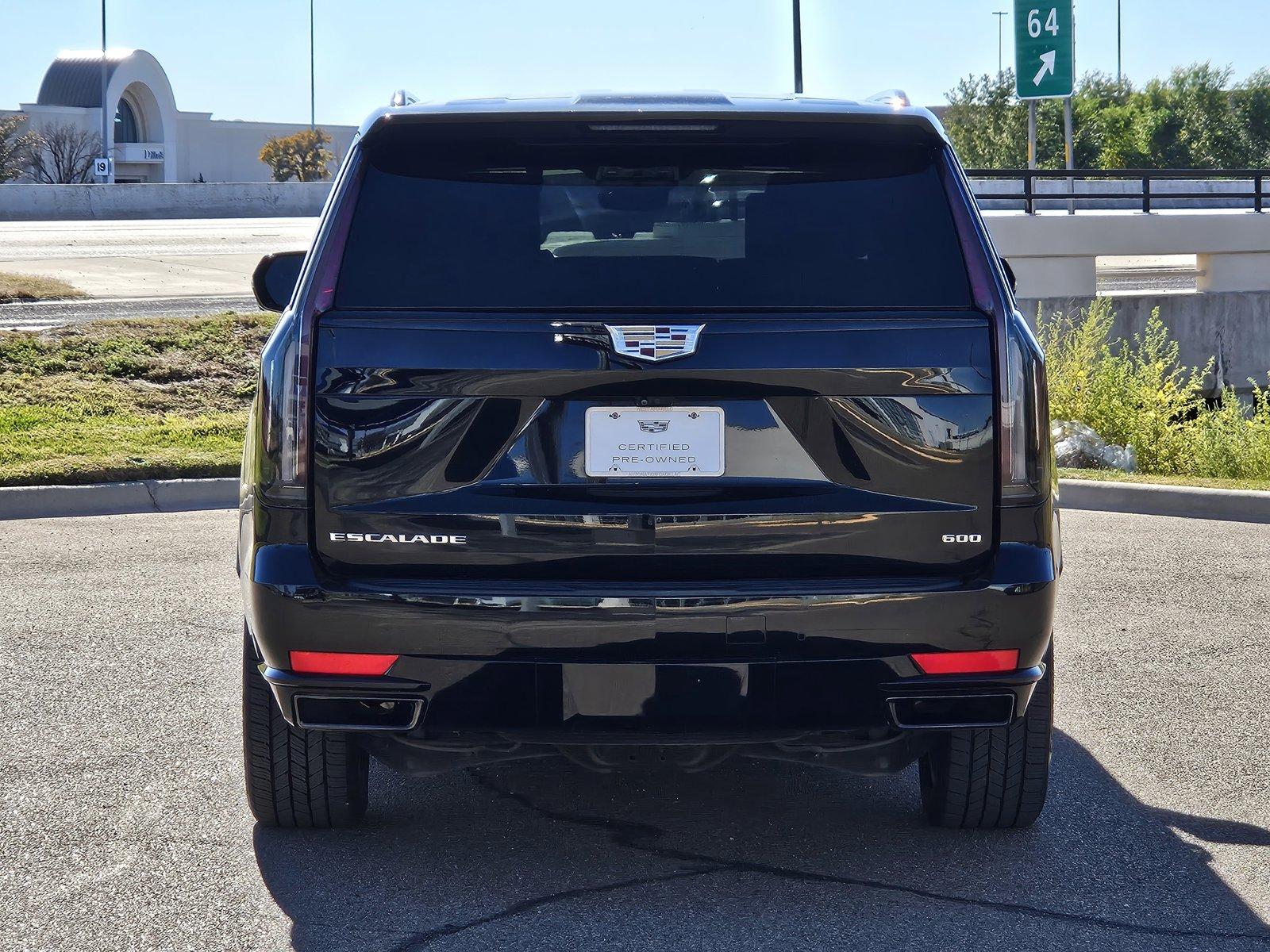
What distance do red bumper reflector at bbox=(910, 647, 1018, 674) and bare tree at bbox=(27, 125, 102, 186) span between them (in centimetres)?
7304

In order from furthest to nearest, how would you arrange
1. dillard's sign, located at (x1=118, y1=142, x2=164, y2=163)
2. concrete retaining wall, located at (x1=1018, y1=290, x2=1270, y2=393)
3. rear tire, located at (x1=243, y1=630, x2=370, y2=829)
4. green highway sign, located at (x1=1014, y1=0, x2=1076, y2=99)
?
dillard's sign, located at (x1=118, y1=142, x2=164, y2=163)
green highway sign, located at (x1=1014, y1=0, x2=1076, y2=99)
concrete retaining wall, located at (x1=1018, y1=290, x2=1270, y2=393)
rear tire, located at (x1=243, y1=630, x2=370, y2=829)

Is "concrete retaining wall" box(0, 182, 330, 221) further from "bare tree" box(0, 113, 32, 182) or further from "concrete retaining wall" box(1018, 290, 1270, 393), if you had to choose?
"concrete retaining wall" box(1018, 290, 1270, 393)

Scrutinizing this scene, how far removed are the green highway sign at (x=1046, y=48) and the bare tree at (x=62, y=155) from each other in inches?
2201

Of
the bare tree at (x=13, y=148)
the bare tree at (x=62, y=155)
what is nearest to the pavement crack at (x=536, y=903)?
the bare tree at (x=13, y=148)

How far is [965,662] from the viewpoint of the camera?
12.0 ft

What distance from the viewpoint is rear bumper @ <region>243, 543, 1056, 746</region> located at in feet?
11.7

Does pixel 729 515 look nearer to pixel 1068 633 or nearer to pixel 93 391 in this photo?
pixel 1068 633

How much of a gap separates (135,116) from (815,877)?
9219 cm

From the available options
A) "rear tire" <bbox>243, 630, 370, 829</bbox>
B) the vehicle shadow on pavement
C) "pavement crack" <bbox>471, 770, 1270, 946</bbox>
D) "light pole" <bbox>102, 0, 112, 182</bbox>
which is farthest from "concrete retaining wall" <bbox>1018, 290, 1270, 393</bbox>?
"light pole" <bbox>102, 0, 112, 182</bbox>

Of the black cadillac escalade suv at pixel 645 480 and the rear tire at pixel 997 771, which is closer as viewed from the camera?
the black cadillac escalade suv at pixel 645 480

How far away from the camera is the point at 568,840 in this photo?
14.4 feet

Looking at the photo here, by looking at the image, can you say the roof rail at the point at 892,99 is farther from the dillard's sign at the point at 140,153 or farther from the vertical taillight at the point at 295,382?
the dillard's sign at the point at 140,153

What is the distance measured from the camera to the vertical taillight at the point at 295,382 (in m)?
3.63

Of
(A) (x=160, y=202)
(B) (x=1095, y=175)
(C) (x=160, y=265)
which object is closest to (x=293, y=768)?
(B) (x=1095, y=175)
